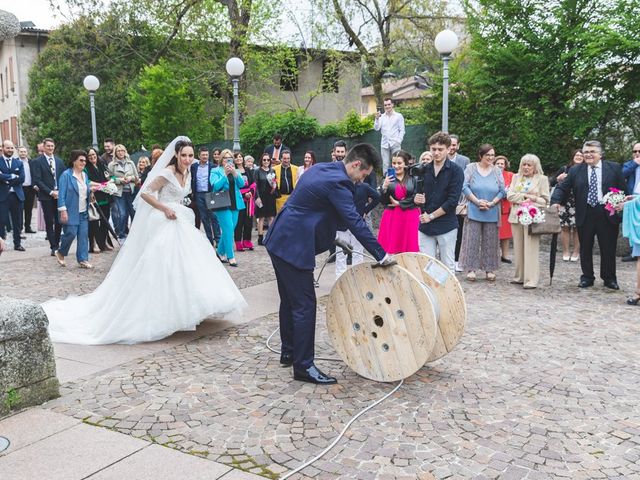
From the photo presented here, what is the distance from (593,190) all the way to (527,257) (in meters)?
1.32

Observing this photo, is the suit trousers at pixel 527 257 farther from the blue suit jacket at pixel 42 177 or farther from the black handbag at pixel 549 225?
the blue suit jacket at pixel 42 177

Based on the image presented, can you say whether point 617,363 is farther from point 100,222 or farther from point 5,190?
point 5,190

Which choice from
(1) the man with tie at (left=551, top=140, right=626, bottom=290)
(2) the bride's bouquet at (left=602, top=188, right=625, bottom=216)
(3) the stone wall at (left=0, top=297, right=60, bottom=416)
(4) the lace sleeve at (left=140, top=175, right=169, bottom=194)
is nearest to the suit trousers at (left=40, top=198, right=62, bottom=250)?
(4) the lace sleeve at (left=140, top=175, right=169, bottom=194)

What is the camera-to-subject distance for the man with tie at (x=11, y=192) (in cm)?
1244

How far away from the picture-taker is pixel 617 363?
5477 millimetres

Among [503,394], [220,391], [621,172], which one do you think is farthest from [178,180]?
[621,172]

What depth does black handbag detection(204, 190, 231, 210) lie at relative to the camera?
10.5 metres

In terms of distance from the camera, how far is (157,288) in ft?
20.2

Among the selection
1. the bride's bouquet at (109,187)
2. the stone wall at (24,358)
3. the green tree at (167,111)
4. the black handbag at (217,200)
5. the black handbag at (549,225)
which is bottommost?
the stone wall at (24,358)

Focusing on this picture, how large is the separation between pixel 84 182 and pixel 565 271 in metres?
8.37

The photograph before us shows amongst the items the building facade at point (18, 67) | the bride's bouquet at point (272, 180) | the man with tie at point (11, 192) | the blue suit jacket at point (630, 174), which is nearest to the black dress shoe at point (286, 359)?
the blue suit jacket at point (630, 174)

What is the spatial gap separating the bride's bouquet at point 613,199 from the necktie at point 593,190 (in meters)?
0.24

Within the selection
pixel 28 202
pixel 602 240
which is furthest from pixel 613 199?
pixel 28 202

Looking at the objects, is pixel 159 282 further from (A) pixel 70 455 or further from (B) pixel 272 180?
(B) pixel 272 180
